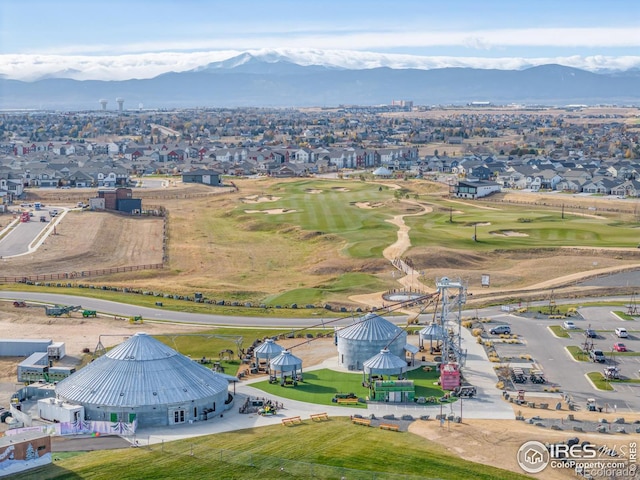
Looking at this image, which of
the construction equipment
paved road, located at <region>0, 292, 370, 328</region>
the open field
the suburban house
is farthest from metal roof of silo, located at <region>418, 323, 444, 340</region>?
the suburban house

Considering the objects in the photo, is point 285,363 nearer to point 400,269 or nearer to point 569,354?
point 569,354

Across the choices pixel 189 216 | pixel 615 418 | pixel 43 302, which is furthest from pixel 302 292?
pixel 189 216

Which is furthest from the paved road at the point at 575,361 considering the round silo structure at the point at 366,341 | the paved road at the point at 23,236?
the paved road at the point at 23,236

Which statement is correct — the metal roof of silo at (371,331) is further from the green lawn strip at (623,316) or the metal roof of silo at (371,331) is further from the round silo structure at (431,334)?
the green lawn strip at (623,316)

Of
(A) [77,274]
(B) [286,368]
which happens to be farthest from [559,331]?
(A) [77,274]

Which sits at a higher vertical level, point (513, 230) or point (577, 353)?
point (513, 230)
